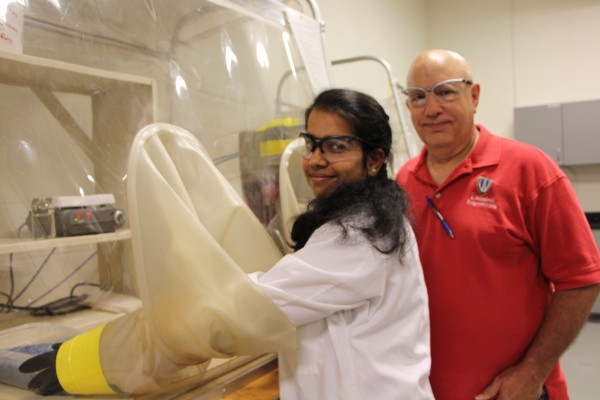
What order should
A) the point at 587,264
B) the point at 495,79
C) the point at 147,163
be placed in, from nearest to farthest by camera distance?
the point at 147,163, the point at 587,264, the point at 495,79

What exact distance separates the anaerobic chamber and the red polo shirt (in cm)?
54

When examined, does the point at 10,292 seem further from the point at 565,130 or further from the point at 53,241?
the point at 565,130

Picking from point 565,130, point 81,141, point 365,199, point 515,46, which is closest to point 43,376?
point 81,141

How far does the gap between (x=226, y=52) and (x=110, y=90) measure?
41 centimetres

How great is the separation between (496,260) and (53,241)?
104 centimetres

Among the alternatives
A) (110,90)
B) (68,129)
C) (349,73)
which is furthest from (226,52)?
(349,73)

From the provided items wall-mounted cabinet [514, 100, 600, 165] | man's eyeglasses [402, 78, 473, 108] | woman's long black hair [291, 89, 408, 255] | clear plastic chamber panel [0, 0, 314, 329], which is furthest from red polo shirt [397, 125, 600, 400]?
wall-mounted cabinet [514, 100, 600, 165]

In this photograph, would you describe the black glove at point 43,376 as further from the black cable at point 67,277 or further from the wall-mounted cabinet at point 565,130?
the wall-mounted cabinet at point 565,130

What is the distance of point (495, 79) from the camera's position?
15.1 ft

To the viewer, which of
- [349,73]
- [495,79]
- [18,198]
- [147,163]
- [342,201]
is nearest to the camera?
[147,163]

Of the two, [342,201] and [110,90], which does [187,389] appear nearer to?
[342,201]

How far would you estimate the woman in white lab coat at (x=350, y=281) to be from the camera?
0.86 metres

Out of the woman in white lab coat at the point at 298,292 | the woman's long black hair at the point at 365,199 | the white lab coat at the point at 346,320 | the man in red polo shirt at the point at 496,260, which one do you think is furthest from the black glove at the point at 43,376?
the man in red polo shirt at the point at 496,260

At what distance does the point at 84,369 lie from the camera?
2.65ft
